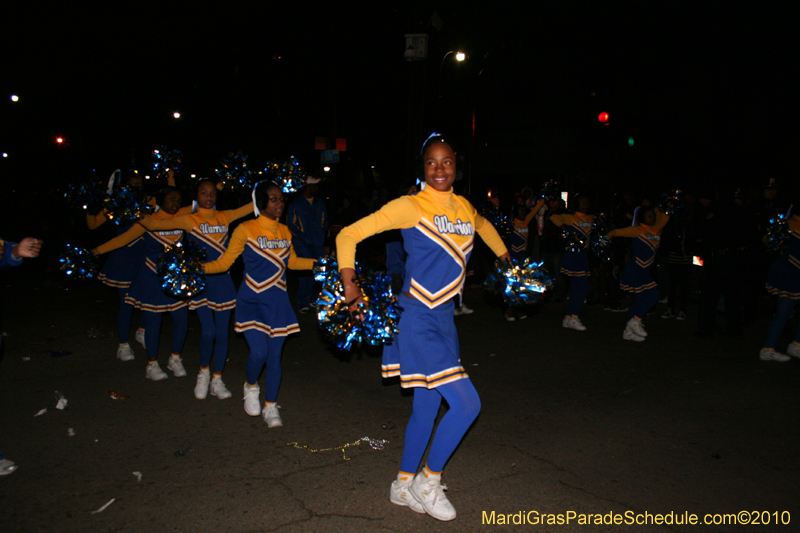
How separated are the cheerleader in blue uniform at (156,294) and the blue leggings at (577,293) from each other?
17.1ft

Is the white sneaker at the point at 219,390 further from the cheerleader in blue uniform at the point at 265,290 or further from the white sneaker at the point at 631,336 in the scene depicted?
the white sneaker at the point at 631,336

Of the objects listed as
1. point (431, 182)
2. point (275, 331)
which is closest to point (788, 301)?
point (431, 182)

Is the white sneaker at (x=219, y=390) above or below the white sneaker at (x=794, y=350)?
below

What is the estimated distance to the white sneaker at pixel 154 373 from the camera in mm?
5402

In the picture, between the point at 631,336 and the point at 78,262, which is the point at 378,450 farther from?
the point at 631,336

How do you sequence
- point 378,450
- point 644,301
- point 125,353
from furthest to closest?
Result: 1. point 644,301
2. point 125,353
3. point 378,450

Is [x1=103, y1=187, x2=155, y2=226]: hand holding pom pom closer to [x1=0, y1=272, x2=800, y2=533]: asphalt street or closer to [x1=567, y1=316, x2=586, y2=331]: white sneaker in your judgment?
[x1=0, y1=272, x2=800, y2=533]: asphalt street

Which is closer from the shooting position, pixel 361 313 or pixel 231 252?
pixel 361 313

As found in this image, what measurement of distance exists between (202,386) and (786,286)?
6241 mm

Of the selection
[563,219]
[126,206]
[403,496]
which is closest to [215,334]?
[126,206]

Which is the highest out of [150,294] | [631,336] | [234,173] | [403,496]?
[234,173]

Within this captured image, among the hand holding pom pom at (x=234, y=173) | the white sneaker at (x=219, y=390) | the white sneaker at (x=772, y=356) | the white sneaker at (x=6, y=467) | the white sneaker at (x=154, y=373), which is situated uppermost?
the hand holding pom pom at (x=234, y=173)

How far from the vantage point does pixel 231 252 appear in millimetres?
4344

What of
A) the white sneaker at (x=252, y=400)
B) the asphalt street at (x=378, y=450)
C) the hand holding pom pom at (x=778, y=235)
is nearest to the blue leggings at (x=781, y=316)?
the asphalt street at (x=378, y=450)
